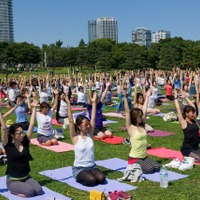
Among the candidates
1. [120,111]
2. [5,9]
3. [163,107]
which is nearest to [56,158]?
[120,111]

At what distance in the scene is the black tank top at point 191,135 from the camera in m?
7.76

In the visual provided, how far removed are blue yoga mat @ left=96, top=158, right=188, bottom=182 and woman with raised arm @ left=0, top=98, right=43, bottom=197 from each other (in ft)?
6.63

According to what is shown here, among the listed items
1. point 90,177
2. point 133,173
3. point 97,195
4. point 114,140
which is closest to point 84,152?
point 90,177

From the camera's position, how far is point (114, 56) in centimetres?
6072

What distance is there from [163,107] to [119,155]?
9.46 m

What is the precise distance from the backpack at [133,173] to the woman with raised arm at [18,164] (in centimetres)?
159

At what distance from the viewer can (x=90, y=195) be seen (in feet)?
19.0

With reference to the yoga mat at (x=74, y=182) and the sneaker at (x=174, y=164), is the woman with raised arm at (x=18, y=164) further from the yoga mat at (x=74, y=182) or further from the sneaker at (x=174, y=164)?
the sneaker at (x=174, y=164)

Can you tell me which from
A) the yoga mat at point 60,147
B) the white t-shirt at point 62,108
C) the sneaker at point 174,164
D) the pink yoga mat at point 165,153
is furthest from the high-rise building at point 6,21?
the sneaker at point 174,164

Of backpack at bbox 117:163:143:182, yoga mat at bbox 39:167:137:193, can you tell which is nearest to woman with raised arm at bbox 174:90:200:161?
backpack at bbox 117:163:143:182

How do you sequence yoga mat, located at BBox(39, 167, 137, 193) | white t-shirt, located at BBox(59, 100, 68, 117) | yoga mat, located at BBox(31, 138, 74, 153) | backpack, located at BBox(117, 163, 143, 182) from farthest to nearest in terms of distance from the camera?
white t-shirt, located at BBox(59, 100, 68, 117) → yoga mat, located at BBox(31, 138, 74, 153) → backpack, located at BBox(117, 163, 143, 182) → yoga mat, located at BBox(39, 167, 137, 193)

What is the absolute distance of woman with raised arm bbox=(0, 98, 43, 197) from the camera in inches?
239

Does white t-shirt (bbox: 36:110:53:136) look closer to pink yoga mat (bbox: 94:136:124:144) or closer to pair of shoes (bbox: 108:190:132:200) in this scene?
pink yoga mat (bbox: 94:136:124:144)

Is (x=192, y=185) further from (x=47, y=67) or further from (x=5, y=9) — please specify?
(x=5, y=9)
